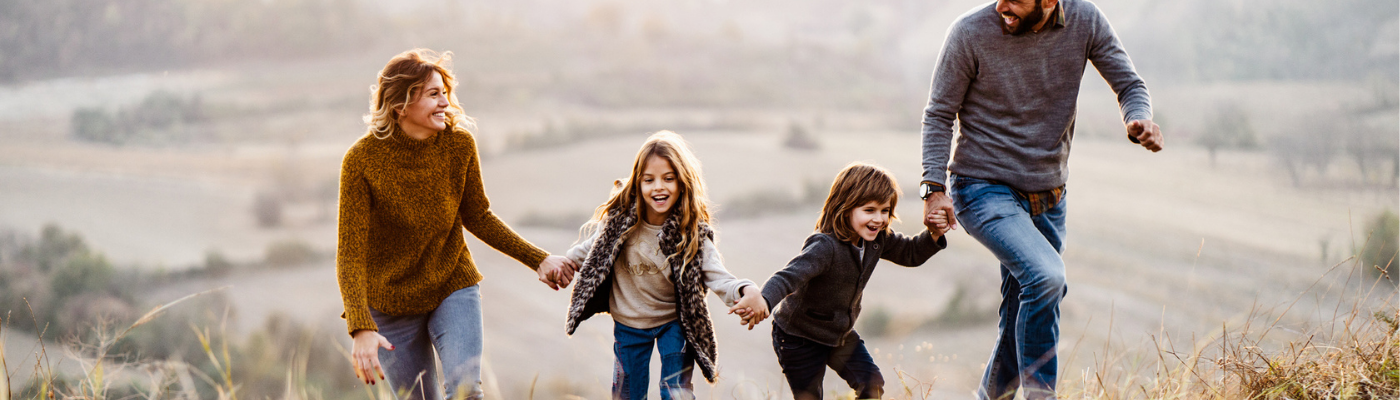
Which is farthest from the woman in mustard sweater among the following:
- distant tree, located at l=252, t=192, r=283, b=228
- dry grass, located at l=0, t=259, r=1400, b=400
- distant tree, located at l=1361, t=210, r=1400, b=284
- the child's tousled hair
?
distant tree, located at l=252, t=192, r=283, b=228

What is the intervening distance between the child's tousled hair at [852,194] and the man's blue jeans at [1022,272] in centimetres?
20

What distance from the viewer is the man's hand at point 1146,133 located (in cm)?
237

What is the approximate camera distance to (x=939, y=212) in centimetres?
260

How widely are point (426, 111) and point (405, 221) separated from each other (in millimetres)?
327

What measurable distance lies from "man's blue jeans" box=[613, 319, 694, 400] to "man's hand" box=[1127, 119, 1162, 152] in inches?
54.1

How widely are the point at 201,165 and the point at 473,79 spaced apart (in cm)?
1729

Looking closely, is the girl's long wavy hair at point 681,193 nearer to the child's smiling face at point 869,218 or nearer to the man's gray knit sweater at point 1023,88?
the child's smiling face at point 869,218

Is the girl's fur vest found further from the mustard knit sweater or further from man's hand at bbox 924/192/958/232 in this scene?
man's hand at bbox 924/192/958/232

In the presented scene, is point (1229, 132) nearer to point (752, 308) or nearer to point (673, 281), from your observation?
point (673, 281)

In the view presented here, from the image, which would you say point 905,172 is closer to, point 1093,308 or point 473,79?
point 1093,308

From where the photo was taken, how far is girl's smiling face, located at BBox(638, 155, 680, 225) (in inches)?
104

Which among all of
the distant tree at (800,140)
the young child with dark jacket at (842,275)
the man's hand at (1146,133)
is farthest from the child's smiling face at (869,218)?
the distant tree at (800,140)

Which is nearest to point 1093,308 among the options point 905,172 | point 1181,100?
point 905,172

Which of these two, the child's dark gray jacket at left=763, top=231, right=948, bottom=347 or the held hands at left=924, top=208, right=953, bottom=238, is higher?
the held hands at left=924, top=208, right=953, bottom=238
